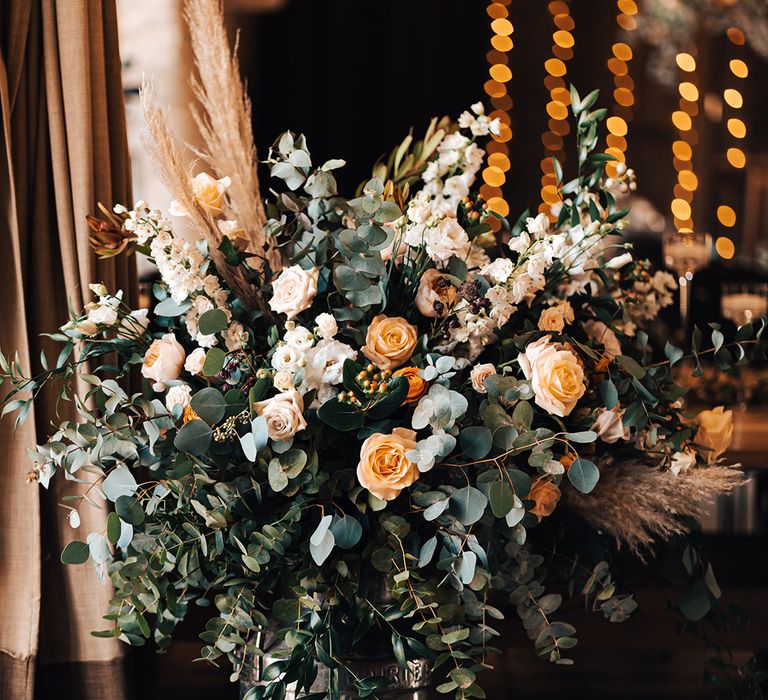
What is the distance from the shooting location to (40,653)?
1.00 meters

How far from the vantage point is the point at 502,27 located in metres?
4.91

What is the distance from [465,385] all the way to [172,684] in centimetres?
48

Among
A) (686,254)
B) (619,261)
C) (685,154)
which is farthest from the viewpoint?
(685,154)

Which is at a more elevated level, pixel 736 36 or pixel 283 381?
pixel 736 36

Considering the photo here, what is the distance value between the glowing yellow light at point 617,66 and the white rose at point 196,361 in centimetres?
468

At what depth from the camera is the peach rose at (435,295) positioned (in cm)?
85

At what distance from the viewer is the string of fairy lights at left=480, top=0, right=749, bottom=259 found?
489 centimetres

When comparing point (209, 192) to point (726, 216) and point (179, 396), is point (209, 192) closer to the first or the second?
point (179, 396)

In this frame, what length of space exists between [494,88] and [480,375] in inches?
173

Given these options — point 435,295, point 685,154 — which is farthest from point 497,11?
point 435,295

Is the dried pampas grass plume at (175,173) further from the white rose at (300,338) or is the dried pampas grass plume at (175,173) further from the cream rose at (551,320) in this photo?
the cream rose at (551,320)

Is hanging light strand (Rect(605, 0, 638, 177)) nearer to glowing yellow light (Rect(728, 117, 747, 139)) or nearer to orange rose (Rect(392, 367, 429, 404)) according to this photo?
glowing yellow light (Rect(728, 117, 747, 139))

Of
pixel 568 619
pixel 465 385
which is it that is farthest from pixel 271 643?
pixel 568 619

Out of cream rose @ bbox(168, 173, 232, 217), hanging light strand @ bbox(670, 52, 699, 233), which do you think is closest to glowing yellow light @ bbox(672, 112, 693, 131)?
hanging light strand @ bbox(670, 52, 699, 233)
